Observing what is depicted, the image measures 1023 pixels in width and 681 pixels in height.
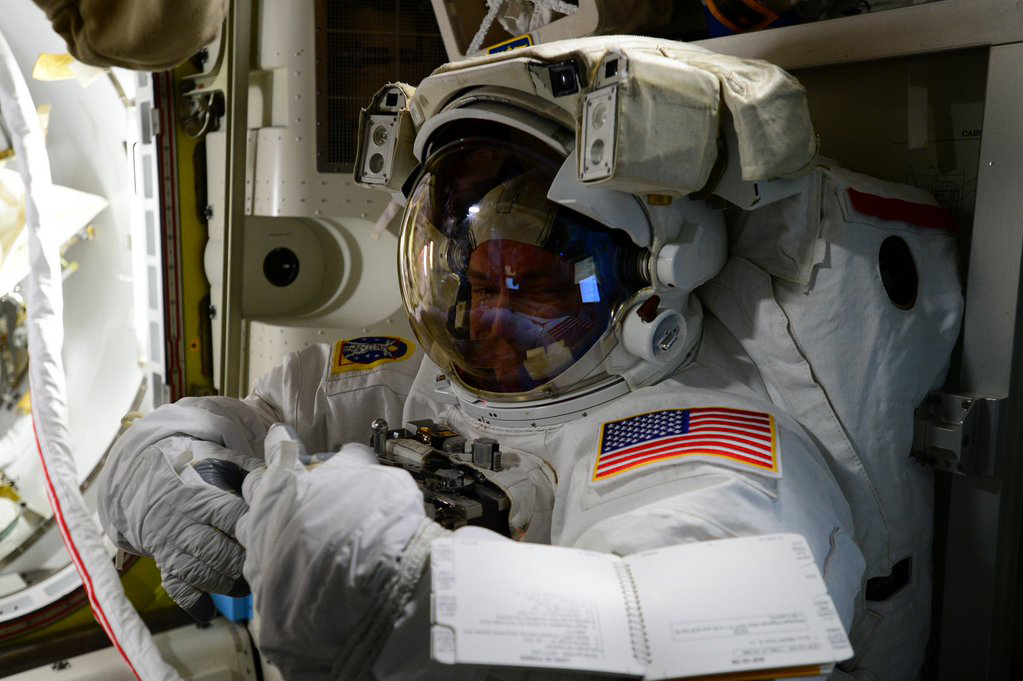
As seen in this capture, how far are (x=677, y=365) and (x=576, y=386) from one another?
0.18 m

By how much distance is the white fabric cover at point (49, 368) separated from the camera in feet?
6.09

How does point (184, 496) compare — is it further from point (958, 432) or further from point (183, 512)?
point (958, 432)

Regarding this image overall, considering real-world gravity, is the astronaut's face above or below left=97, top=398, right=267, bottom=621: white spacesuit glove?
above

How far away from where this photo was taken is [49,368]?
1.85 m

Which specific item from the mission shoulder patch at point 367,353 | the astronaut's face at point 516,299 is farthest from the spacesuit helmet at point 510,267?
the mission shoulder patch at point 367,353

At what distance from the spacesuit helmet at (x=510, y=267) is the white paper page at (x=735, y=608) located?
46 centimetres

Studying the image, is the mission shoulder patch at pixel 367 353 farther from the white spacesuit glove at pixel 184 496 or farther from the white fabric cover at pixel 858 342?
the white fabric cover at pixel 858 342

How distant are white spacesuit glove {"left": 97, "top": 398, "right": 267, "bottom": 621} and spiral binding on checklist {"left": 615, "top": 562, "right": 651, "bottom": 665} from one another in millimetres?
703

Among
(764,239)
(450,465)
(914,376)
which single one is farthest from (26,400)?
(914,376)

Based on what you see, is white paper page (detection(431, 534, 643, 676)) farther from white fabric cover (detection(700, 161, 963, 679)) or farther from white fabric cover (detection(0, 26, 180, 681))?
white fabric cover (detection(0, 26, 180, 681))

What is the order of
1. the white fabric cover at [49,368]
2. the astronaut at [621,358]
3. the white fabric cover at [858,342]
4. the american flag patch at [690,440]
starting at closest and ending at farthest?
the astronaut at [621,358], the american flag patch at [690,440], the white fabric cover at [858,342], the white fabric cover at [49,368]

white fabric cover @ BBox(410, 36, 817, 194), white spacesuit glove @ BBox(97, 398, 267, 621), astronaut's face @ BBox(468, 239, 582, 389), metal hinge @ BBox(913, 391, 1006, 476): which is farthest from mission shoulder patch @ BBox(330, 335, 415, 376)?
metal hinge @ BBox(913, 391, 1006, 476)

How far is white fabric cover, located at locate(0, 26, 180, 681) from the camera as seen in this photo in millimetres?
1855

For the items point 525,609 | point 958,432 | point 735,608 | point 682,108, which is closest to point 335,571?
point 525,609
